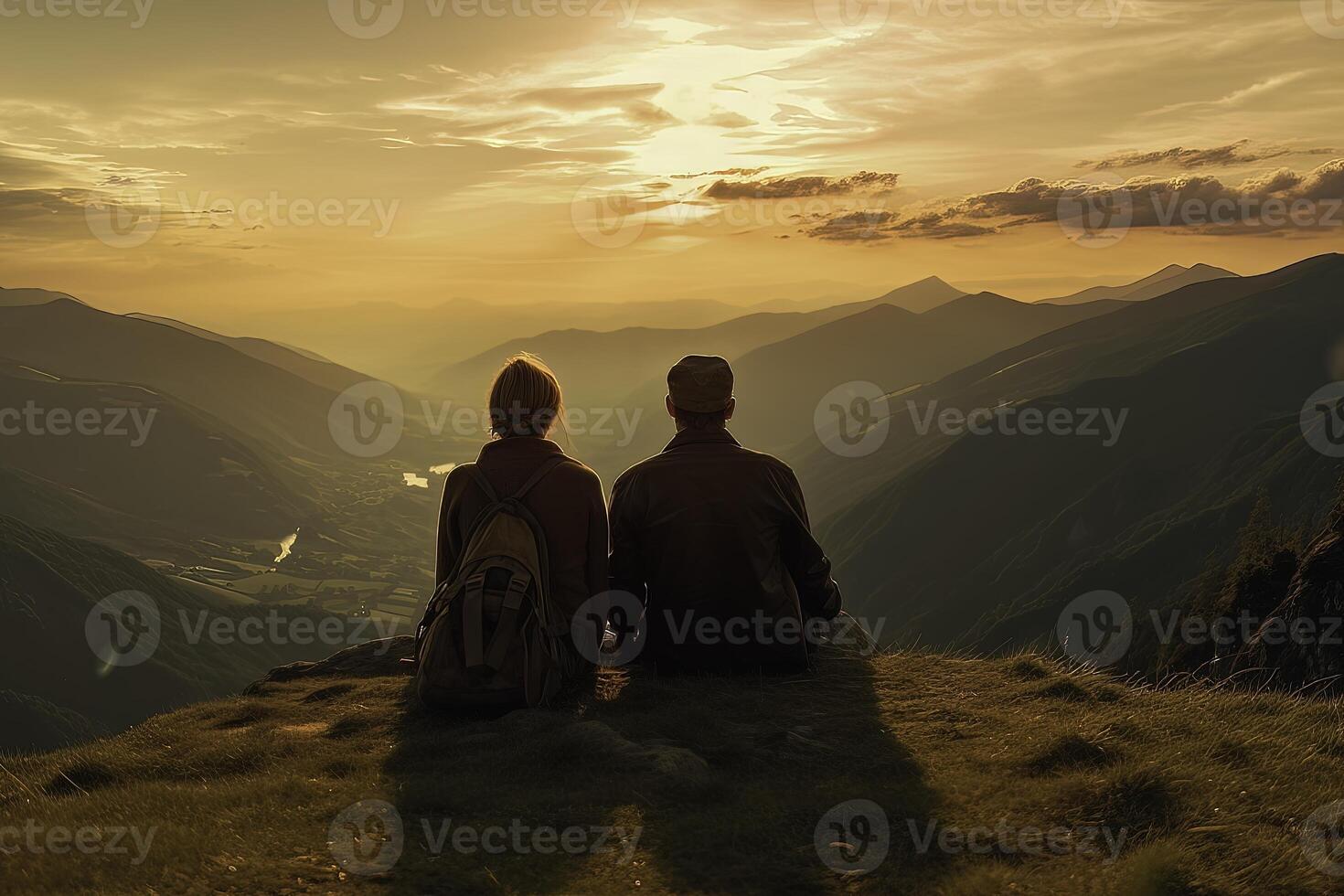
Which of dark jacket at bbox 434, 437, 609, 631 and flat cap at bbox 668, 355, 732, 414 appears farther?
flat cap at bbox 668, 355, 732, 414

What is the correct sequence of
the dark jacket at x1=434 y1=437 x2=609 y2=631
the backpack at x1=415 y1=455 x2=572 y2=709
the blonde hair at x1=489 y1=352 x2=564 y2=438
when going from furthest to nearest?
the dark jacket at x1=434 y1=437 x2=609 y2=631, the blonde hair at x1=489 y1=352 x2=564 y2=438, the backpack at x1=415 y1=455 x2=572 y2=709

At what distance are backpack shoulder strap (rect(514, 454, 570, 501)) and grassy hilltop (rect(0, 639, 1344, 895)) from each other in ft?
7.14

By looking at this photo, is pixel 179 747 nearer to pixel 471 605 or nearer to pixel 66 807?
pixel 66 807

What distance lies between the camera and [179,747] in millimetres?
8672
